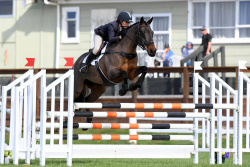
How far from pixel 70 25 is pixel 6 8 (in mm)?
2522

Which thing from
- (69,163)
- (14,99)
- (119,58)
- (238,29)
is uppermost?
(238,29)

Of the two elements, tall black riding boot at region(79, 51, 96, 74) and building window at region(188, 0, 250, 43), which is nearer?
tall black riding boot at region(79, 51, 96, 74)

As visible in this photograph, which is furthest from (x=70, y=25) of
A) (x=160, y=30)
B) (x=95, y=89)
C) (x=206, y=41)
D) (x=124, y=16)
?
(x=124, y=16)

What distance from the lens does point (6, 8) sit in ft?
72.5

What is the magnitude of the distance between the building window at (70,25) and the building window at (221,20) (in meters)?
3.98

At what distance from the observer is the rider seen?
1023cm

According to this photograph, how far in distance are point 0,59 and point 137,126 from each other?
13687 mm

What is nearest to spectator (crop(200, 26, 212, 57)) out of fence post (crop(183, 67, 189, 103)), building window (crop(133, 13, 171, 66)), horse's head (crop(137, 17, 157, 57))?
fence post (crop(183, 67, 189, 103))

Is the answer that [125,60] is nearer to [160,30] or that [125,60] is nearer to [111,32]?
[111,32]

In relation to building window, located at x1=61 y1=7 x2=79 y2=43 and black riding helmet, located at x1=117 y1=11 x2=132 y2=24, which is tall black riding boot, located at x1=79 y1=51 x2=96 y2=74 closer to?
black riding helmet, located at x1=117 y1=11 x2=132 y2=24

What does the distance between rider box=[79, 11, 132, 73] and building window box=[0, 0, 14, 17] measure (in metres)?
11.9

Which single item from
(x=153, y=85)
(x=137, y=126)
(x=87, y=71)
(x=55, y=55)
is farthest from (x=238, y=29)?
(x=137, y=126)

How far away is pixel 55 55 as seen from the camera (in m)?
21.4

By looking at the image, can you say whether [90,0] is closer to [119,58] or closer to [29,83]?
[119,58]
